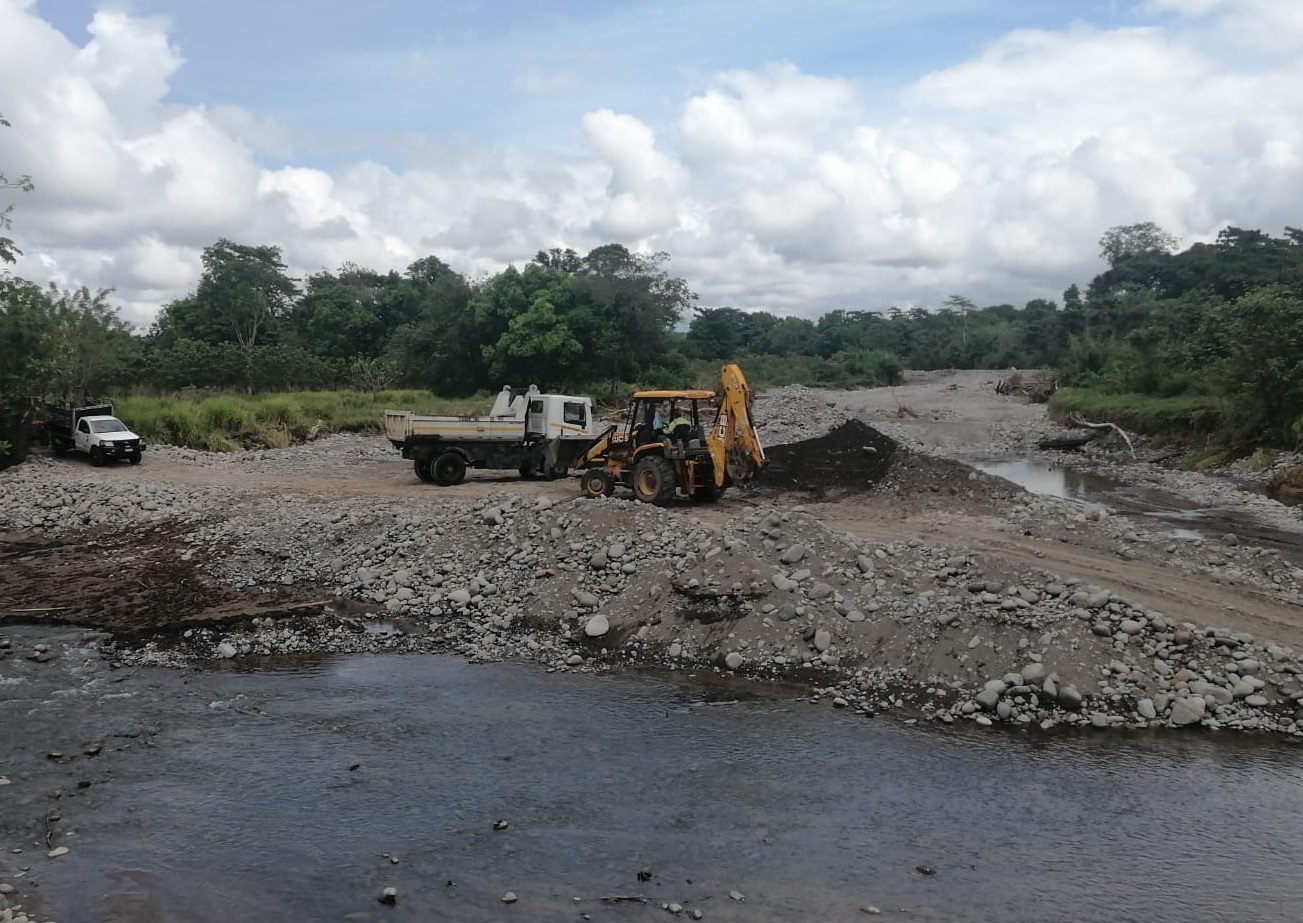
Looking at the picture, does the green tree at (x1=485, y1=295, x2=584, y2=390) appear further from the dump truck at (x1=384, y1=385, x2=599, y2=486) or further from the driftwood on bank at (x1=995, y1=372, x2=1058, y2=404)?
the driftwood on bank at (x1=995, y1=372, x2=1058, y2=404)

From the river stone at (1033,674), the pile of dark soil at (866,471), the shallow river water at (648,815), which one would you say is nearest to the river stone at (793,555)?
the shallow river water at (648,815)

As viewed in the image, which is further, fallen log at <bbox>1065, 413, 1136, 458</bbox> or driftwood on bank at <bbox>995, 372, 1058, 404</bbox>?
driftwood on bank at <bbox>995, 372, 1058, 404</bbox>

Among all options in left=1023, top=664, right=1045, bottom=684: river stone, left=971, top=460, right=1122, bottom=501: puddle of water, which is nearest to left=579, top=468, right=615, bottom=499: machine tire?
left=971, top=460, right=1122, bottom=501: puddle of water

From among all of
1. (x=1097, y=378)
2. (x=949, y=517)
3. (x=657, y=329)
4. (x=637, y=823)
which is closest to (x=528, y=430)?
(x=949, y=517)

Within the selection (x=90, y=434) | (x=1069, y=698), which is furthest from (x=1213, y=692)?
(x=90, y=434)

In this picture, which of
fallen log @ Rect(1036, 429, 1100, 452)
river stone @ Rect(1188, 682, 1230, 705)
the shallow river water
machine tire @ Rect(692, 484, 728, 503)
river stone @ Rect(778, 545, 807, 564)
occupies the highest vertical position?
fallen log @ Rect(1036, 429, 1100, 452)

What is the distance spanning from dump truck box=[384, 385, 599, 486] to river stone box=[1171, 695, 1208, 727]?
15137 millimetres

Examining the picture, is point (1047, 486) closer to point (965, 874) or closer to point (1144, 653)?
point (1144, 653)

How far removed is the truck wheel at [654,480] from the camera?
18.1 metres

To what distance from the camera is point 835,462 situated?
Answer: 76.8ft

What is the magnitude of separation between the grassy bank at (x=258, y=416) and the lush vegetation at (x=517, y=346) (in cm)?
8

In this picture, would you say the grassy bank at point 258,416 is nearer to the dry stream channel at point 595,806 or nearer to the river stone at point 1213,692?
the dry stream channel at point 595,806

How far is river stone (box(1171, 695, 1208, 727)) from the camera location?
9562mm

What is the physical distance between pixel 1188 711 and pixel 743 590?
508cm
